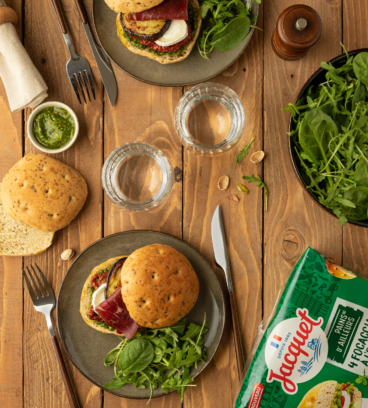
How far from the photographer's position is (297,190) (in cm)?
141

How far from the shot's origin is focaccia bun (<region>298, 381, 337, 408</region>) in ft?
3.94

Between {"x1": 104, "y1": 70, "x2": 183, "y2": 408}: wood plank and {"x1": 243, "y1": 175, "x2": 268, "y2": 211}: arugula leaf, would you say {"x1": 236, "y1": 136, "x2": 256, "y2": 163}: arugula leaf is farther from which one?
{"x1": 104, "y1": 70, "x2": 183, "y2": 408}: wood plank

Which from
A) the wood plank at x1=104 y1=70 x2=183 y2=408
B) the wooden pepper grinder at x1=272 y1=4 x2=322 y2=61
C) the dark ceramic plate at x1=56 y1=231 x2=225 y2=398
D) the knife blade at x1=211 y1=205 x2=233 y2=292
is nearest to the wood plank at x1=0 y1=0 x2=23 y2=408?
the dark ceramic plate at x1=56 y1=231 x2=225 y2=398

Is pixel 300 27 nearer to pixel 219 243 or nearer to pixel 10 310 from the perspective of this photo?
pixel 219 243

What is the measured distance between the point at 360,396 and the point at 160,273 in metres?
0.85

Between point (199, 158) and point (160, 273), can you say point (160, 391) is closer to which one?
point (160, 273)

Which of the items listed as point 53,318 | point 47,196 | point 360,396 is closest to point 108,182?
point 47,196

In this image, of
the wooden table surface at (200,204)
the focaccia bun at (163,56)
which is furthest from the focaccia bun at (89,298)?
the focaccia bun at (163,56)

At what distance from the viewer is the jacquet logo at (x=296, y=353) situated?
120 cm

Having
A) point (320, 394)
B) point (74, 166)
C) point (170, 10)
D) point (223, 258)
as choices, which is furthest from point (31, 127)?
point (320, 394)

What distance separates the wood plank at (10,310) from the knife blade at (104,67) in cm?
43

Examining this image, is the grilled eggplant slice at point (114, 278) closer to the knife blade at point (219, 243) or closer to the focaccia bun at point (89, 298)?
the focaccia bun at point (89, 298)

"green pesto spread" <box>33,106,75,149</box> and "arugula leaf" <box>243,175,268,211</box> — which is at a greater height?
"green pesto spread" <box>33,106,75,149</box>

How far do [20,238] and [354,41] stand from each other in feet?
5.47
